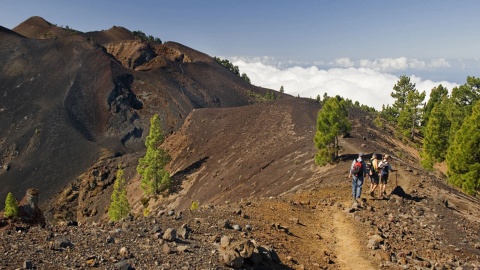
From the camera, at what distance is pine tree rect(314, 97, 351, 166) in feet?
117

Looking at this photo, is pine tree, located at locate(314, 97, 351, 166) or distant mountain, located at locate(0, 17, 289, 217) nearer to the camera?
pine tree, located at locate(314, 97, 351, 166)

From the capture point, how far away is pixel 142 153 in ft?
250

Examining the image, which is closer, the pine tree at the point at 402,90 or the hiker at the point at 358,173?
the hiker at the point at 358,173

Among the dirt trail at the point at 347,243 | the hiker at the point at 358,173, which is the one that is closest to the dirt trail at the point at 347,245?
the dirt trail at the point at 347,243

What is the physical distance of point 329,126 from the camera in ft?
119

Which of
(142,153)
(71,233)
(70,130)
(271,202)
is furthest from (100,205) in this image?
(71,233)

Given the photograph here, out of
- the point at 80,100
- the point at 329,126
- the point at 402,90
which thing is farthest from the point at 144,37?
the point at 329,126

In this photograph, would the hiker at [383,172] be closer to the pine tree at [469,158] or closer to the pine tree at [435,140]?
the pine tree at [469,158]

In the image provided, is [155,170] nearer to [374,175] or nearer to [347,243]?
[374,175]

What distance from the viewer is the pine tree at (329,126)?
35812mm

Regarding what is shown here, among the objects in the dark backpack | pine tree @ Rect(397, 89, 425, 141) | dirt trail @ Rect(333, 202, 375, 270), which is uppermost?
pine tree @ Rect(397, 89, 425, 141)

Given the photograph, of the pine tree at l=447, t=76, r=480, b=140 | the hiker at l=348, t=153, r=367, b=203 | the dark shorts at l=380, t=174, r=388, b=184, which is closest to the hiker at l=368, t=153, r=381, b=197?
the dark shorts at l=380, t=174, r=388, b=184

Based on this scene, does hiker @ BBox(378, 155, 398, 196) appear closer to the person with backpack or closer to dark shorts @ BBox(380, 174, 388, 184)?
dark shorts @ BBox(380, 174, 388, 184)

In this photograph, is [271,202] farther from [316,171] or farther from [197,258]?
[316,171]
